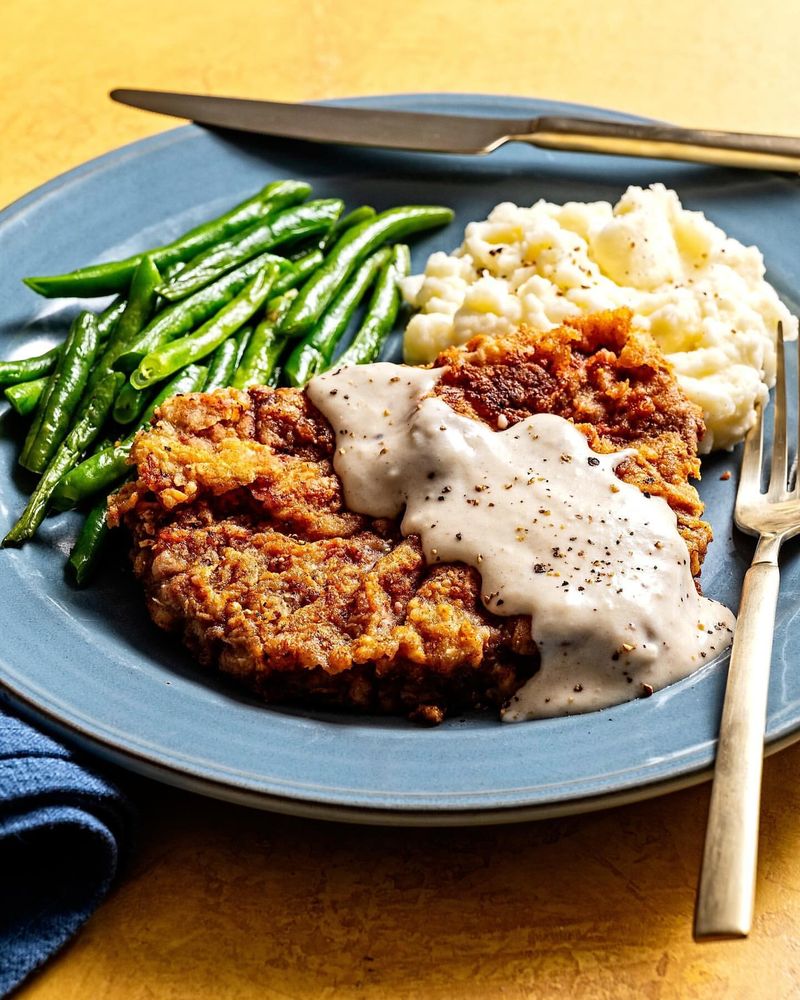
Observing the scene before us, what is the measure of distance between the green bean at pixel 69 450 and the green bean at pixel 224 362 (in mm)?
470

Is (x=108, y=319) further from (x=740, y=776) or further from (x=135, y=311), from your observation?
(x=740, y=776)

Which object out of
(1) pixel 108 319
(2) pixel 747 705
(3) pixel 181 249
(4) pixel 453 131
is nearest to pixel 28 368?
(1) pixel 108 319

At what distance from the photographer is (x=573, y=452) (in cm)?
471

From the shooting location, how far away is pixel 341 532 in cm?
464

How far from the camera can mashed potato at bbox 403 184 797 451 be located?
216 inches

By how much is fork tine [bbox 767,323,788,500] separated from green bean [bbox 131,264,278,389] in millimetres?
2532

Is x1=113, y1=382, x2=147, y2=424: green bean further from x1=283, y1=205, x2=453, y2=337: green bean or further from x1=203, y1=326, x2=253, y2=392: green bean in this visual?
x1=283, y1=205, x2=453, y2=337: green bean

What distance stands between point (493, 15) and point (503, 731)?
639cm

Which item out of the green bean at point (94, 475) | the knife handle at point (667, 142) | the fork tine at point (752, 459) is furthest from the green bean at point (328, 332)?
the fork tine at point (752, 459)

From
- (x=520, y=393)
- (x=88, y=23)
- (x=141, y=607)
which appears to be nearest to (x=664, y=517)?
(x=520, y=393)

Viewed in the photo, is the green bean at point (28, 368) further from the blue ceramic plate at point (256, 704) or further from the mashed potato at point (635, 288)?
the mashed potato at point (635, 288)

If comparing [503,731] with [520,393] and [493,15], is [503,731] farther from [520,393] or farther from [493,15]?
[493,15]

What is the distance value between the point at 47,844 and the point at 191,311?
8.86ft

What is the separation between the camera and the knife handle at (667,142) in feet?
21.4
